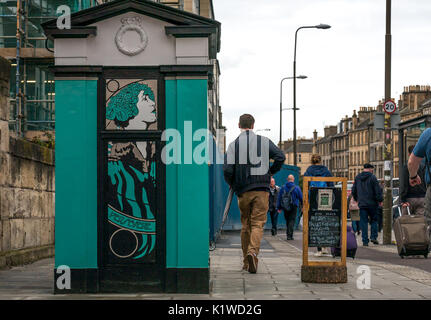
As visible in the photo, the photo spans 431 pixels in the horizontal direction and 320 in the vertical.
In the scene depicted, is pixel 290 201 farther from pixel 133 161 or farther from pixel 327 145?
pixel 327 145

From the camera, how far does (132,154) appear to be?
745cm

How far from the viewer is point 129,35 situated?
7.54 m

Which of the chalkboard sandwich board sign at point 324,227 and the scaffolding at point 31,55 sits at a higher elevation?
the scaffolding at point 31,55

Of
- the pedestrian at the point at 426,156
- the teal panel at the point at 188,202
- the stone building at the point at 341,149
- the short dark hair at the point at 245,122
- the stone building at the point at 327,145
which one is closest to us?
the pedestrian at the point at 426,156

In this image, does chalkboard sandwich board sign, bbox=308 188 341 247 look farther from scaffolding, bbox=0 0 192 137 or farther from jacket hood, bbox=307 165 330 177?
scaffolding, bbox=0 0 192 137

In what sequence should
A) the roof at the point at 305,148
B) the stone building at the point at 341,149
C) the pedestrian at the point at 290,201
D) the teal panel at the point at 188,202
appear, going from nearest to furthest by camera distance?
the teal panel at the point at 188,202, the pedestrian at the point at 290,201, the stone building at the point at 341,149, the roof at the point at 305,148

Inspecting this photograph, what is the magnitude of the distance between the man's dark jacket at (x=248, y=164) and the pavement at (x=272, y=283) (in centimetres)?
114

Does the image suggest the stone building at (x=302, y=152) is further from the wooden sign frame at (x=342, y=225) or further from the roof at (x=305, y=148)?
the wooden sign frame at (x=342, y=225)

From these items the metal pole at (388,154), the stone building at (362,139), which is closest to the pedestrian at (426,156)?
the metal pole at (388,154)

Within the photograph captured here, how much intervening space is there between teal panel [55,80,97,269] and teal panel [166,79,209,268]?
79 centimetres

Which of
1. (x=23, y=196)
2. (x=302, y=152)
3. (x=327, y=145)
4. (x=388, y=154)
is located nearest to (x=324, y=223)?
(x=23, y=196)

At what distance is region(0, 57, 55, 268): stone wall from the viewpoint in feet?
33.2

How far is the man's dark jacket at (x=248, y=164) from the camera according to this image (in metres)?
9.46
